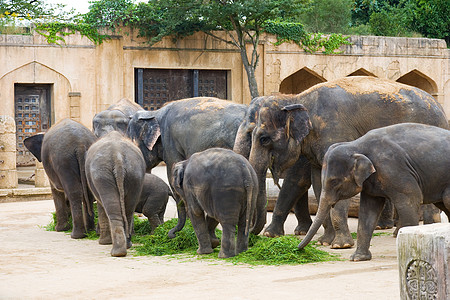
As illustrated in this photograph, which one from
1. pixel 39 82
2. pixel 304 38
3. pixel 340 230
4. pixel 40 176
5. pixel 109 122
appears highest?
pixel 304 38

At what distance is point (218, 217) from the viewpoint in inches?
334

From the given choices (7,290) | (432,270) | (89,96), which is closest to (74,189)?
(7,290)

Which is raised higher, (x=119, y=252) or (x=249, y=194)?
(x=249, y=194)

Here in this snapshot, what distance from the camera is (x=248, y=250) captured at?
8.78m

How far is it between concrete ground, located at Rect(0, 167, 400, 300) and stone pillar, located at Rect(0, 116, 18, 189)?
7.54 meters

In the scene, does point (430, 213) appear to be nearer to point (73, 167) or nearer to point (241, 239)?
point (241, 239)

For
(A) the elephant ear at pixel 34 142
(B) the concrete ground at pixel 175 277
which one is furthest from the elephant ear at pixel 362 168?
(A) the elephant ear at pixel 34 142

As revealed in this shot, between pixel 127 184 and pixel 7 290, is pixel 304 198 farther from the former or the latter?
pixel 7 290

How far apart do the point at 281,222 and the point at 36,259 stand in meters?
3.22

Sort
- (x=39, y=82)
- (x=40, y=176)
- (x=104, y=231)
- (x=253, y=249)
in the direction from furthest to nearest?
1. (x=39, y=82)
2. (x=40, y=176)
3. (x=104, y=231)
4. (x=253, y=249)

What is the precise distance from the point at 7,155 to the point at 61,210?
6.04 meters

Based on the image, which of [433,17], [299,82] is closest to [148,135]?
[299,82]

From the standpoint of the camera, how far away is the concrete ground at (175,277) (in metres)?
6.71

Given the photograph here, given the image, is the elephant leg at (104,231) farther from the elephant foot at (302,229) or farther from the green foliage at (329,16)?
the green foliage at (329,16)
